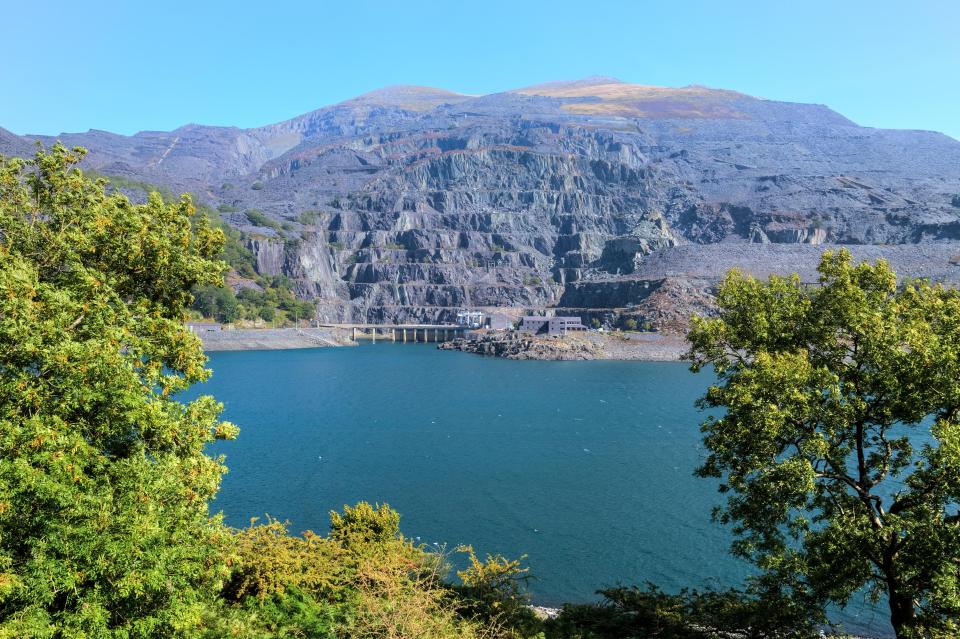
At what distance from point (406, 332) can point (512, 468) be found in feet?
448

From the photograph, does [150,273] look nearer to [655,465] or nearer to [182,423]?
[182,423]

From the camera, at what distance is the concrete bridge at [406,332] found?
176 meters

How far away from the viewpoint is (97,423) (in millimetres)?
12031

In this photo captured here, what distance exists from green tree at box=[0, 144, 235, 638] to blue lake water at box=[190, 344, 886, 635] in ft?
63.2

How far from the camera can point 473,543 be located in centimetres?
3222

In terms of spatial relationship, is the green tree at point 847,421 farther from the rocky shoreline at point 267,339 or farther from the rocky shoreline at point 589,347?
the rocky shoreline at point 267,339

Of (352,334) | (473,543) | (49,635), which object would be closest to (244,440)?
(473,543)

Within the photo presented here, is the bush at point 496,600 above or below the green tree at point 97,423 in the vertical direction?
below

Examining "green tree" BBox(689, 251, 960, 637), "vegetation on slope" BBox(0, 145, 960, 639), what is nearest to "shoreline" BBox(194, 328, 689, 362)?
"green tree" BBox(689, 251, 960, 637)

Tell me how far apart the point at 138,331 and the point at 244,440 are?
47140mm

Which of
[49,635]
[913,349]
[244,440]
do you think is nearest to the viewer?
[49,635]

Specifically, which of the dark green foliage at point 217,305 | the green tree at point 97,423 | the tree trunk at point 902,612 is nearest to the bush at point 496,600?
the green tree at point 97,423

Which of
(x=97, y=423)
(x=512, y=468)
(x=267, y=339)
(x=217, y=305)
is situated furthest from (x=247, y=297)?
(x=97, y=423)

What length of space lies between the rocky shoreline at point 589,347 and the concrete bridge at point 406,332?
35.2m
